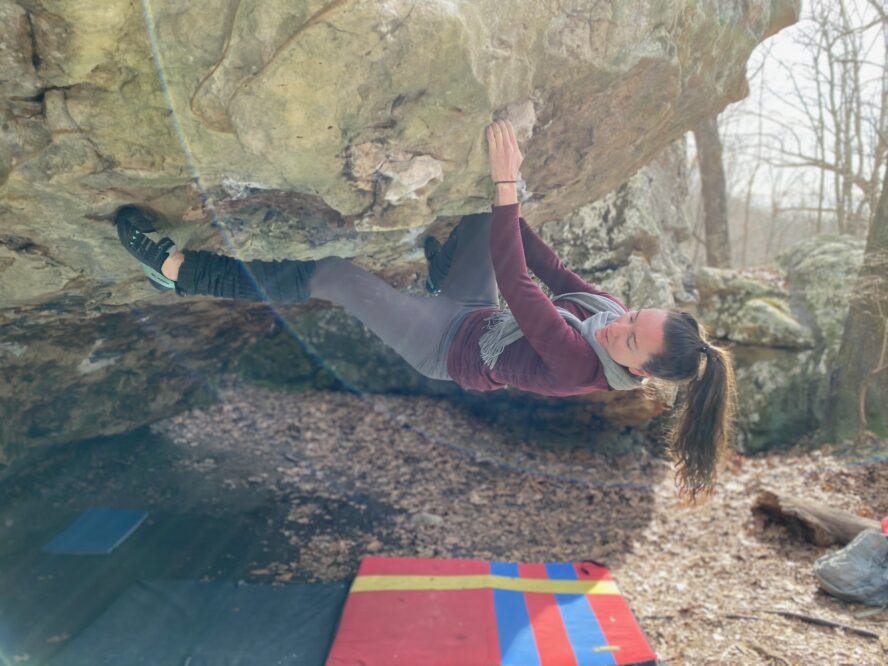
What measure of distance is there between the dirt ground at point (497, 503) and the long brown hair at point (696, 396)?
197 centimetres

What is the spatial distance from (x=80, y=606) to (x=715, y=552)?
5161 millimetres

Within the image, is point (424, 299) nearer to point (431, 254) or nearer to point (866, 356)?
point (431, 254)

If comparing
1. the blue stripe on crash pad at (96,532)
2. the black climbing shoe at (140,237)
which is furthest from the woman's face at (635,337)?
the blue stripe on crash pad at (96,532)

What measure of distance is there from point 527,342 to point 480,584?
9.48 feet

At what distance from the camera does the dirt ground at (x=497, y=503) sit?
4438mm

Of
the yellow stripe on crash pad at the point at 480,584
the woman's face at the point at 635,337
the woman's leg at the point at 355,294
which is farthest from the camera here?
the yellow stripe on crash pad at the point at 480,584

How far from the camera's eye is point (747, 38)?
12.3ft

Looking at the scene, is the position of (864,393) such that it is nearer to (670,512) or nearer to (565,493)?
(670,512)

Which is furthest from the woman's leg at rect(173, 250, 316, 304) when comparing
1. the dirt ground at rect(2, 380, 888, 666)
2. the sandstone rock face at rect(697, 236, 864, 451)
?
the sandstone rock face at rect(697, 236, 864, 451)

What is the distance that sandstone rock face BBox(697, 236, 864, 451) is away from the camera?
778 centimetres

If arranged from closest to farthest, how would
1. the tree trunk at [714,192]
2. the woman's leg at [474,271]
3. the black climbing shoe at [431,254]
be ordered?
1. the woman's leg at [474,271]
2. the black climbing shoe at [431,254]
3. the tree trunk at [714,192]

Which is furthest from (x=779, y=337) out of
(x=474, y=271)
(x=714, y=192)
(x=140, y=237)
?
(x=140, y=237)

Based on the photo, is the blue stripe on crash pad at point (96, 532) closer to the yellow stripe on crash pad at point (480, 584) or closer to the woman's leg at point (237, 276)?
the yellow stripe on crash pad at point (480, 584)

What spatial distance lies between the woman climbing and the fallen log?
9.82 feet
